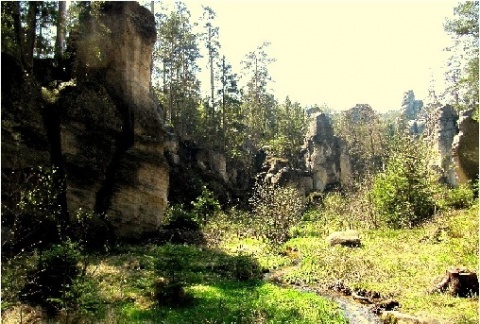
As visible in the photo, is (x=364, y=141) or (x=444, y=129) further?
(x=364, y=141)

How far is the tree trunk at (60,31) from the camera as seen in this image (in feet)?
83.4

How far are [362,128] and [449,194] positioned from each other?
3959 cm

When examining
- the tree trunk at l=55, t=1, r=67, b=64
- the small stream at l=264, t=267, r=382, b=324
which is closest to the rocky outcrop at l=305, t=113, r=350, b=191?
the small stream at l=264, t=267, r=382, b=324

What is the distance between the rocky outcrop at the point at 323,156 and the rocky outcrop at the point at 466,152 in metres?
23.3

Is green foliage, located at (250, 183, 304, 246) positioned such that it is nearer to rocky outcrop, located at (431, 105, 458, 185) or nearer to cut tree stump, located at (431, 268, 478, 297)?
cut tree stump, located at (431, 268, 478, 297)

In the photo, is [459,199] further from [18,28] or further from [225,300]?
[18,28]

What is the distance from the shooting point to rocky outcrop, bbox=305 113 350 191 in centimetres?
6244

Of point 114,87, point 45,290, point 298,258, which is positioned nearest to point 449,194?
point 298,258

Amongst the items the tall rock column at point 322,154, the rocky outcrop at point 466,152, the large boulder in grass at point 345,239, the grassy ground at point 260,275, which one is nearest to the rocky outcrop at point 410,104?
the tall rock column at point 322,154

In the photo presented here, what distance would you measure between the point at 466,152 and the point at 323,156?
24640mm

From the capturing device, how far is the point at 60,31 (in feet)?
87.3

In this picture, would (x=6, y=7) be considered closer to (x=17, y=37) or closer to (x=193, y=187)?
(x=17, y=37)

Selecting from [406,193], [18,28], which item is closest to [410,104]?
[406,193]

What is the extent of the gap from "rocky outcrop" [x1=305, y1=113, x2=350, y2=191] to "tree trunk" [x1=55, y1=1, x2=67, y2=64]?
43.3 meters
